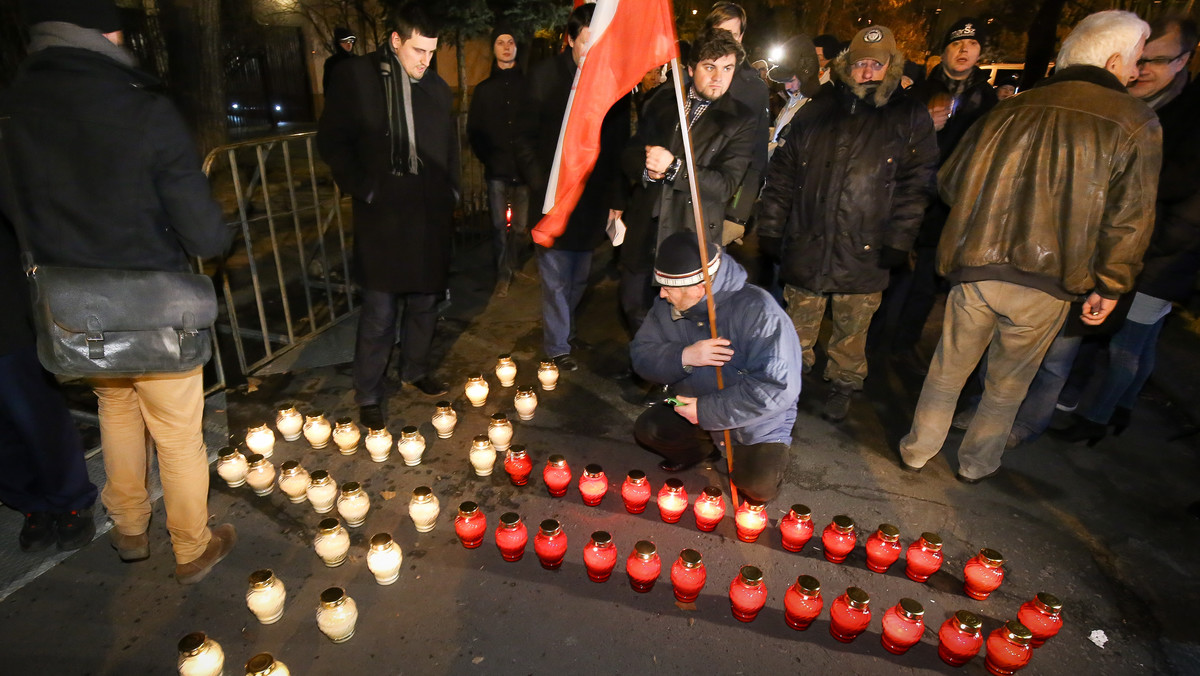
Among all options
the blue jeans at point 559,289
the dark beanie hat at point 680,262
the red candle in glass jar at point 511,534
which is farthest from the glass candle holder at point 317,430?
the dark beanie hat at point 680,262

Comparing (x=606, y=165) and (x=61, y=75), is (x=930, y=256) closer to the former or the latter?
(x=606, y=165)

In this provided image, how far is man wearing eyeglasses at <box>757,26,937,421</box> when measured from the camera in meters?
3.77

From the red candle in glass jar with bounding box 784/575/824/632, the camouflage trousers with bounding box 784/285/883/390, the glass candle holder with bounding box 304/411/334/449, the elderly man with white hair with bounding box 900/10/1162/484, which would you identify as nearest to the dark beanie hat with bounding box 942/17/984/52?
the elderly man with white hair with bounding box 900/10/1162/484

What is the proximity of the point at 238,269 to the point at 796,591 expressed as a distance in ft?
21.9

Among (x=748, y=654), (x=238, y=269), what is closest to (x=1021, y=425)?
(x=748, y=654)

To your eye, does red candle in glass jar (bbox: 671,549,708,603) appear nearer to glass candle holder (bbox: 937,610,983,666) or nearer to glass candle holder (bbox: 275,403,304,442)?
glass candle holder (bbox: 937,610,983,666)

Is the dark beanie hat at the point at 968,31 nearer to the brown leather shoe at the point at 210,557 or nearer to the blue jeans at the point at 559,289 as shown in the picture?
the blue jeans at the point at 559,289

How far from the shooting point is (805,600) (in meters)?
2.54

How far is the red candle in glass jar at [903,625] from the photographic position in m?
2.41

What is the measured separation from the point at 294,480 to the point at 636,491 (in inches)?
68.3

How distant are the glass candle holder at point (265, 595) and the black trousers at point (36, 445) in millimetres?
1155

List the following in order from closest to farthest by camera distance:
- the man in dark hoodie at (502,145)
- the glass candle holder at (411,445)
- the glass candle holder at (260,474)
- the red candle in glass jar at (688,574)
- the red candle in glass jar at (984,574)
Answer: the red candle in glass jar at (688,574)
the red candle in glass jar at (984,574)
the glass candle holder at (260,474)
the glass candle holder at (411,445)
the man in dark hoodie at (502,145)

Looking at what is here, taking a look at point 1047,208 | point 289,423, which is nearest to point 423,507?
point 289,423

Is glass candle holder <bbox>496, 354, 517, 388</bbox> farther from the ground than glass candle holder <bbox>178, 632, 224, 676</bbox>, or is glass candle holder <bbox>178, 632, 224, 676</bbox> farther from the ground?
glass candle holder <bbox>178, 632, 224, 676</bbox>
